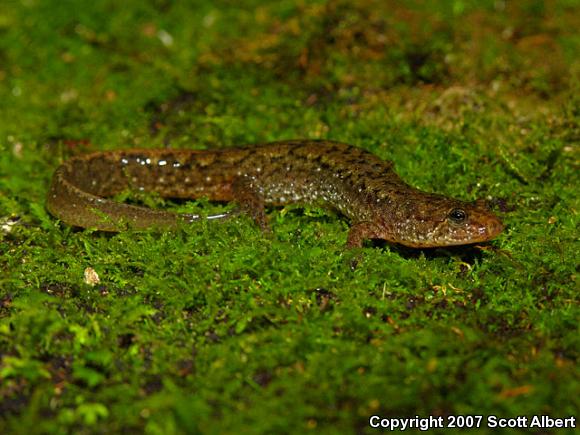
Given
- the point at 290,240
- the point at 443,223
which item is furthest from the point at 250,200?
the point at 443,223

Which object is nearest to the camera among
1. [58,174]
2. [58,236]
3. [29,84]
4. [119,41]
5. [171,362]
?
[171,362]

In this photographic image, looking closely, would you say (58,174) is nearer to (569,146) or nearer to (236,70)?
(236,70)

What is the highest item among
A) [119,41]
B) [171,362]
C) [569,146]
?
[119,41]

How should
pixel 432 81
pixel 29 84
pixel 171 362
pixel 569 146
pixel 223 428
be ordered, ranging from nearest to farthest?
1. pixel 223 428
2. pixel 171 362
3. pixel 569 146
4. pixel 432 81
5. pixel 29 84

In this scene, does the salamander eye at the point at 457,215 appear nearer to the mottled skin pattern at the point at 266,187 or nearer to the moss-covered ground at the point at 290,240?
the mottled skin pattern at the point at 266,187

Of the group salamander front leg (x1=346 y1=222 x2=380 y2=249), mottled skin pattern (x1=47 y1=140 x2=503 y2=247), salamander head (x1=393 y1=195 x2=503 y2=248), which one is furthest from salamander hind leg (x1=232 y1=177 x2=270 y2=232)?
salamander head (x1=393 y1=195 x2=503 y2=248)

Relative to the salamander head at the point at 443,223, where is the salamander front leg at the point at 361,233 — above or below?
below

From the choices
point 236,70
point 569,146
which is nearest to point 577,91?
point 569,146

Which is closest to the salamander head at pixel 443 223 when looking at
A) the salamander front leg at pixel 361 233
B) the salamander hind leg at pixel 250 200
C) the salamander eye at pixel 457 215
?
the salamander eye at pixel 457 215
